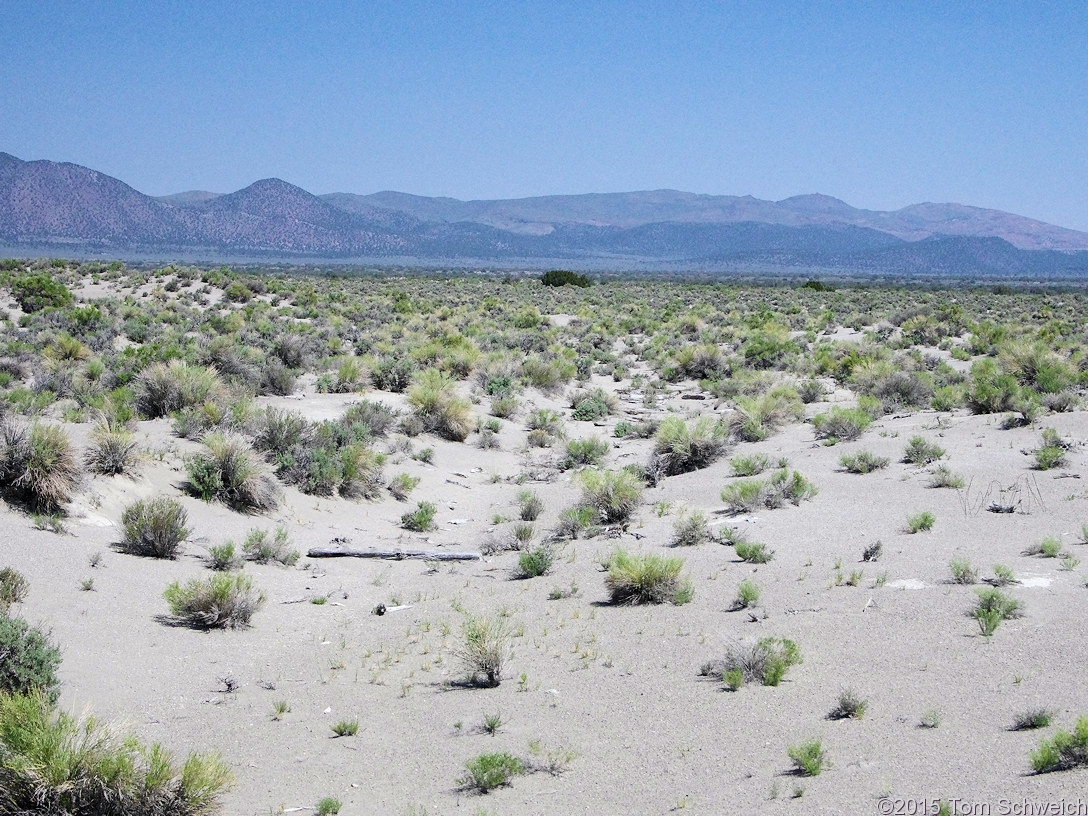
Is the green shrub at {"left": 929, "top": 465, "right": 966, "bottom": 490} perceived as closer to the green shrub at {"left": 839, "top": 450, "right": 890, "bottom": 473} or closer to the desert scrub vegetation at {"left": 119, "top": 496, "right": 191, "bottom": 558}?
the green shrub at {"left": 839, "top": 450, "right": 890, "bottom": 473}

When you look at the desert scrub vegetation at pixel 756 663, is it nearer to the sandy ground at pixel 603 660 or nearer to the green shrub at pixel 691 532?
the sandy ground at pixel 603 660

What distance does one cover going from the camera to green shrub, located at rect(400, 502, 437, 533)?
11703 mm

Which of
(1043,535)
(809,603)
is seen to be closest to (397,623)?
(809,603)

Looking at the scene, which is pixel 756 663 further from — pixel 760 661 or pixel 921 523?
pixel 921 523

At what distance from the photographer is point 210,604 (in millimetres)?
7809

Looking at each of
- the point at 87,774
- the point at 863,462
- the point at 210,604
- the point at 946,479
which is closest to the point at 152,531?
the point at 210,604

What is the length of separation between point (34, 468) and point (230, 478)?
2287mm

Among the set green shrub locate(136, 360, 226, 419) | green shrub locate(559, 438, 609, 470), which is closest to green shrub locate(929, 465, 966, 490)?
green shrub locate(559, 438, 609, 470)

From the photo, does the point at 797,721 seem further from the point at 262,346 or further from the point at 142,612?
the point at 262,346

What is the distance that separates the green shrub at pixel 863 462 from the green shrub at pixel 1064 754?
8.18 metres

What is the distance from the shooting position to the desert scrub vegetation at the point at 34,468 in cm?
937

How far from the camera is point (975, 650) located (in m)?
6.57

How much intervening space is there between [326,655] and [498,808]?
2.90 meters

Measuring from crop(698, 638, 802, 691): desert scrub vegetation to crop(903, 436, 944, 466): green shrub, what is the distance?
677 centimetres
